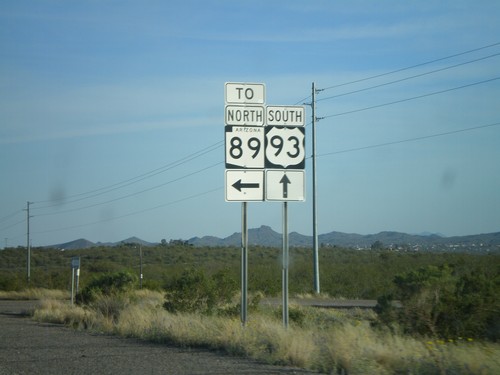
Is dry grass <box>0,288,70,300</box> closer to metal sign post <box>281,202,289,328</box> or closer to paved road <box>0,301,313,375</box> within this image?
paved road <box>0,301,313,375</box>

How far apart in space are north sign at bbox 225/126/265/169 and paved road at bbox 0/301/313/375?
4294 mm

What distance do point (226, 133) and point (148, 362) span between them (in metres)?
5.50

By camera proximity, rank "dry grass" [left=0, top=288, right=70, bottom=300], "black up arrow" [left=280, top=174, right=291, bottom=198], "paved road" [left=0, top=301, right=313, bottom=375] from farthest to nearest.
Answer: "dry grass" [left=0, top=288, right=70, bottom=300]
"black up arrow" [left=280, top=174, right=291, bottom=198]
"paved road" [left=0, top=301, right=313, bottom=375]

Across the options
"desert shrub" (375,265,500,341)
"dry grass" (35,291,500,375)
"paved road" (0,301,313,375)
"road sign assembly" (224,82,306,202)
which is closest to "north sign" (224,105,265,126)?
"road sign assembly" (224,82,306,202)

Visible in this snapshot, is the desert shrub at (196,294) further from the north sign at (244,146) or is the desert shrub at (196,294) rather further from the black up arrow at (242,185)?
the north sign at (244,146)

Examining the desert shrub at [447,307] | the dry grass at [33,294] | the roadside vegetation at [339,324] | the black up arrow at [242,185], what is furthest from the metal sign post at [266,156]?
the dry grass at [33,294]

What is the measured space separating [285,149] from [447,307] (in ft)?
18.1

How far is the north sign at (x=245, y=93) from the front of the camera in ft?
53.8

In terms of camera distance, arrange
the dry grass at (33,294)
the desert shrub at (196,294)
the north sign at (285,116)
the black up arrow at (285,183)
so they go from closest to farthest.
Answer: the black up arrow at (285,183) → the north sign at (285,116) → the desert shrub at (196,294) → the dry grass at (33,294)

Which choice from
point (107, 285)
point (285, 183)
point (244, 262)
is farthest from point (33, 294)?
point (285, 183)

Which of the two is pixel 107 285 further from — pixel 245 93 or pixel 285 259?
pixel 245 93

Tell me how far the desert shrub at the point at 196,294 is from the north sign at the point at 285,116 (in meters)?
8.79

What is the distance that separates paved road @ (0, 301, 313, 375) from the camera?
39.9 feet

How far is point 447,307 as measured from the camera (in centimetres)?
1697
